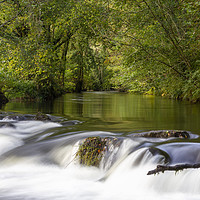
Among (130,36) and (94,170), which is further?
(130,36)

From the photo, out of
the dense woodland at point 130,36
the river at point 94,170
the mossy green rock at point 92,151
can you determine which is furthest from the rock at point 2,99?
the mossy green rock at point 92,151

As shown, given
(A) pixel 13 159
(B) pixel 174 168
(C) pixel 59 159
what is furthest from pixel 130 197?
(A) pixel 13 159

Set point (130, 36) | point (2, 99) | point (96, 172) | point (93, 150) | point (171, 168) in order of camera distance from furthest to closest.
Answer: point (2, 99) < point (130, 36) < point (93, 150) < point (96, 172) < point (171, 168)

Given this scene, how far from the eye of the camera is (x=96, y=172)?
5.22 metres

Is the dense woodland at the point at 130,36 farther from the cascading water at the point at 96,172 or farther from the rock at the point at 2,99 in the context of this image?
the cascading water at the point at 96,172

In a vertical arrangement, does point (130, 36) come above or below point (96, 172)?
above

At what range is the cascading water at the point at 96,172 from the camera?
439cm

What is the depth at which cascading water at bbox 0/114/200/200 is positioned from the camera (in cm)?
439

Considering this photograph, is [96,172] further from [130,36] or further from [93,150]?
[130,36]

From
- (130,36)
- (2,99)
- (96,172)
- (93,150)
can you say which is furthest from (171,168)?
(2,99)

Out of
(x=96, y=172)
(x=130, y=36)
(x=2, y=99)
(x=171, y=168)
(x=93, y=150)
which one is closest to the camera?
(x=171, y=168)

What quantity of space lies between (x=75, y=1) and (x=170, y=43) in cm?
480

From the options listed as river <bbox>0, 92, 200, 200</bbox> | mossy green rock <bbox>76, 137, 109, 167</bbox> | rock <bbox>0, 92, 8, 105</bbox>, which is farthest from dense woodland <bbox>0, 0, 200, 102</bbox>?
mossy green rock <bbox>76, 137, 109, 167</bbox>

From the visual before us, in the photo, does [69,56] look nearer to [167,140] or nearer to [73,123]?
[73,123]
